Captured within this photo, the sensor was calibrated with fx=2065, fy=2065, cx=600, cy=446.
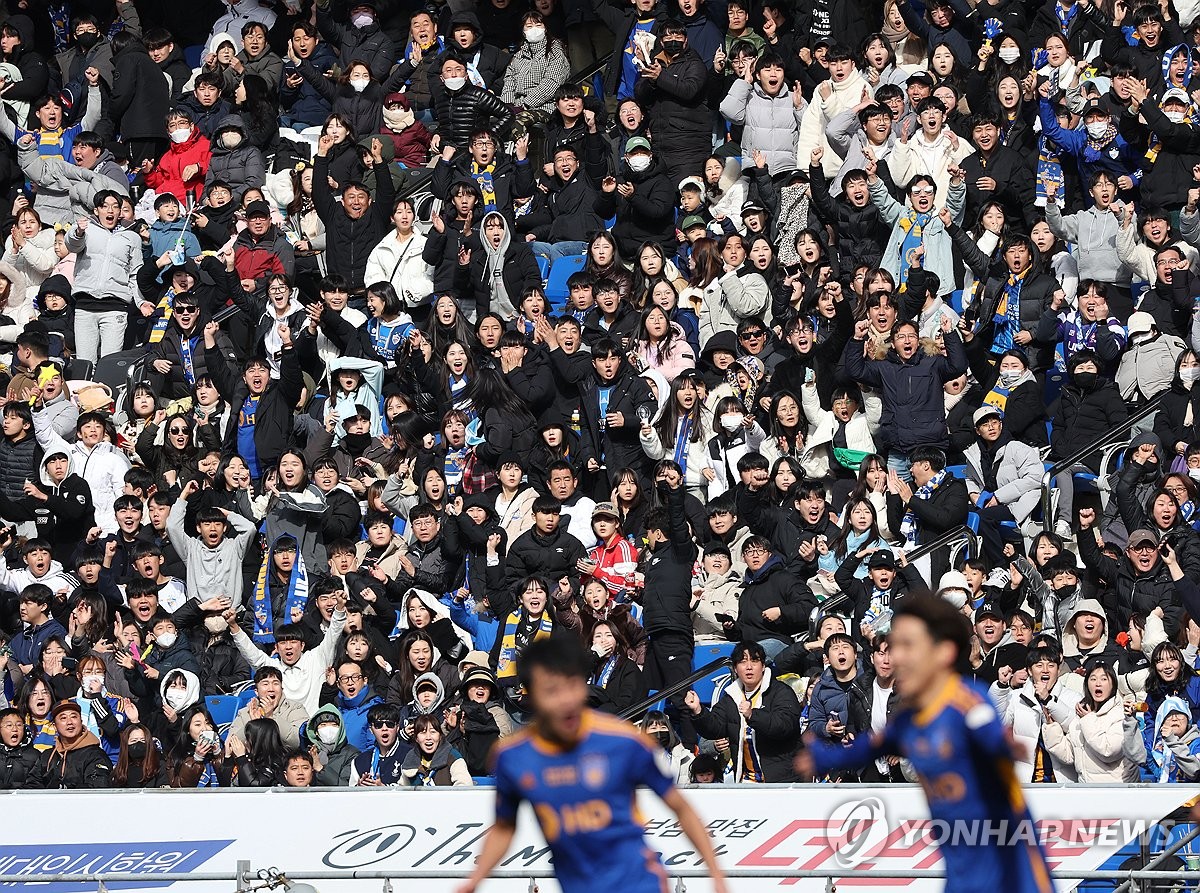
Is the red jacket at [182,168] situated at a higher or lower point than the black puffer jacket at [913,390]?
higher

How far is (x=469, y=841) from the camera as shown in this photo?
33.8ft

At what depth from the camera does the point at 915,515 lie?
13.5 m

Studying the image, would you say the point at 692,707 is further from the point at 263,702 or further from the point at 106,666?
the point at 106,666

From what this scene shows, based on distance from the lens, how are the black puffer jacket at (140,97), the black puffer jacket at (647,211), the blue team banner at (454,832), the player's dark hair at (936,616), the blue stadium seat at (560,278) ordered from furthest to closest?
1. the black puffer jacket at (140,97)
2. the blue stadium seat at (560,278)
3. the black puffer jacket at (647,211)
4. the blue team banner at (454,832)
5. the player's dark hair at (936,616)

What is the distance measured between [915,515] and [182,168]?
8241 millimetres

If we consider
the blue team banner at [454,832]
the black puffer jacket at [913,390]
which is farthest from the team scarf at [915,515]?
the blue team banner at [454,832]

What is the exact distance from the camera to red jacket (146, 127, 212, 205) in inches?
727

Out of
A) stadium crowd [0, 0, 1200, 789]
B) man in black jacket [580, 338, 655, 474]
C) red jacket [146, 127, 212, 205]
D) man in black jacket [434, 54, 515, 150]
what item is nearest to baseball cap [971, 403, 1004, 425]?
stadium crowd [0, 0, 1200, 789]

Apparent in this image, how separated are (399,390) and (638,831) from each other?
374 inches

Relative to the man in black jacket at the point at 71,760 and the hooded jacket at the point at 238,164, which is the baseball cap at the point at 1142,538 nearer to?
the man in black jacket at the point at 71,760

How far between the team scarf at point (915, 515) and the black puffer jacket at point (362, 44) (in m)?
7.38

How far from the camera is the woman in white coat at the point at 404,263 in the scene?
16.4 m

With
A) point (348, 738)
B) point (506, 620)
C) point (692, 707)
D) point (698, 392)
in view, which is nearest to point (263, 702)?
point (348, 738)

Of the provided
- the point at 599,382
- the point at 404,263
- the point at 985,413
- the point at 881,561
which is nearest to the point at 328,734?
the point at 599,382
